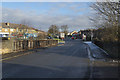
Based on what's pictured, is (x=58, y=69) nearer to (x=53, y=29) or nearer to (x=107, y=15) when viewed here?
(x=107, y=15)

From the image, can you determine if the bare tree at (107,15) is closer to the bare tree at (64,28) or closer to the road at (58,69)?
the road at (58,69)

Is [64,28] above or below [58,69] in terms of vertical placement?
above

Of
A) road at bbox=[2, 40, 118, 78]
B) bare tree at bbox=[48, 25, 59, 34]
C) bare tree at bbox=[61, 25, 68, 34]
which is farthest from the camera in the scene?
bare tree at bbox=[61, 25, 68, 34]

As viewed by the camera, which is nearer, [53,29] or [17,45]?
[17,45]

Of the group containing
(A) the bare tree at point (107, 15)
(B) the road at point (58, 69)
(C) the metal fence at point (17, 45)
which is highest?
(A) the bare tree at point (107, 15)

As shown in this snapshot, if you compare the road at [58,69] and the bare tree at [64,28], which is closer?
the road at [58,69]

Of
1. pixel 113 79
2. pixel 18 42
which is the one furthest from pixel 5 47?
pixel 113 79


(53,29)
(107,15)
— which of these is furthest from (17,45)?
(53,29)

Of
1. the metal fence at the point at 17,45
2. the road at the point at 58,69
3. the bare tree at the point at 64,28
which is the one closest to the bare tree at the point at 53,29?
the bare tree at the point at 64,28

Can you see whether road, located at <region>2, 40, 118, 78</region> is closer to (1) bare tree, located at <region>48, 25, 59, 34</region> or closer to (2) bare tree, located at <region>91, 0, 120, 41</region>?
(2) bare tree, located at <region>91, 0, 120, 41</region>

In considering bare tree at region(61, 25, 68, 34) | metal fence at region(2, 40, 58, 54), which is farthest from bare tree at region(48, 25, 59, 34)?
metal fence at region(2, 40, 58, 54)

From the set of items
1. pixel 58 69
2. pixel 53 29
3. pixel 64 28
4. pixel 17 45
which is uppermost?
pixel 64 28

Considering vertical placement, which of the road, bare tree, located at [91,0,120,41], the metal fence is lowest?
the road

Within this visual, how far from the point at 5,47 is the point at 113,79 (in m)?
15.0
